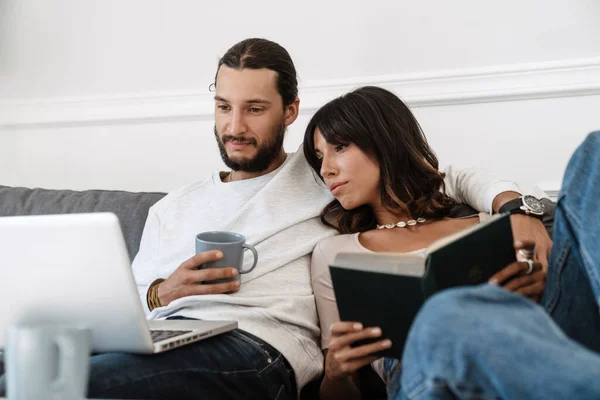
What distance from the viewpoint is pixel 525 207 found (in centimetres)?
129

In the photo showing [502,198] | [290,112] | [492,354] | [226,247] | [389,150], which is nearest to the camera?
[492,354]

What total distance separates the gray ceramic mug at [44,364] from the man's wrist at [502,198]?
91cm

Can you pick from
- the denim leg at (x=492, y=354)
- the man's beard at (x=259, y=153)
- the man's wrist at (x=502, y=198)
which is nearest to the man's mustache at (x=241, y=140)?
the man's beard at (x=259, y=153)

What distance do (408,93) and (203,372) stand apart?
1091 millimetres

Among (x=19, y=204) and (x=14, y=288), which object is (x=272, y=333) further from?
(x=19, y=204)

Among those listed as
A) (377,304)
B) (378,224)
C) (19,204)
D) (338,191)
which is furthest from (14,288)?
(19,204)

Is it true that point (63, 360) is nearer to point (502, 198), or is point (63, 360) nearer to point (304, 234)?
point (304, 234)

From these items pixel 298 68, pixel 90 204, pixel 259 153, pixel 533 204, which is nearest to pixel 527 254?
pixel 533 204

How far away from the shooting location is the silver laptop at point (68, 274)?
2.52ft

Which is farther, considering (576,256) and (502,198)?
(502,198)

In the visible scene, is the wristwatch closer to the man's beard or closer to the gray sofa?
the man's beard

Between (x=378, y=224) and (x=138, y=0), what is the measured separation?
4.01 feet

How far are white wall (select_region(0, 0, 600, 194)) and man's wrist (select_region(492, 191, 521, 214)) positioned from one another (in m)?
0.46

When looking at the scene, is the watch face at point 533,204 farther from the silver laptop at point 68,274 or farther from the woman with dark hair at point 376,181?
the silver laptop at point 68,274
